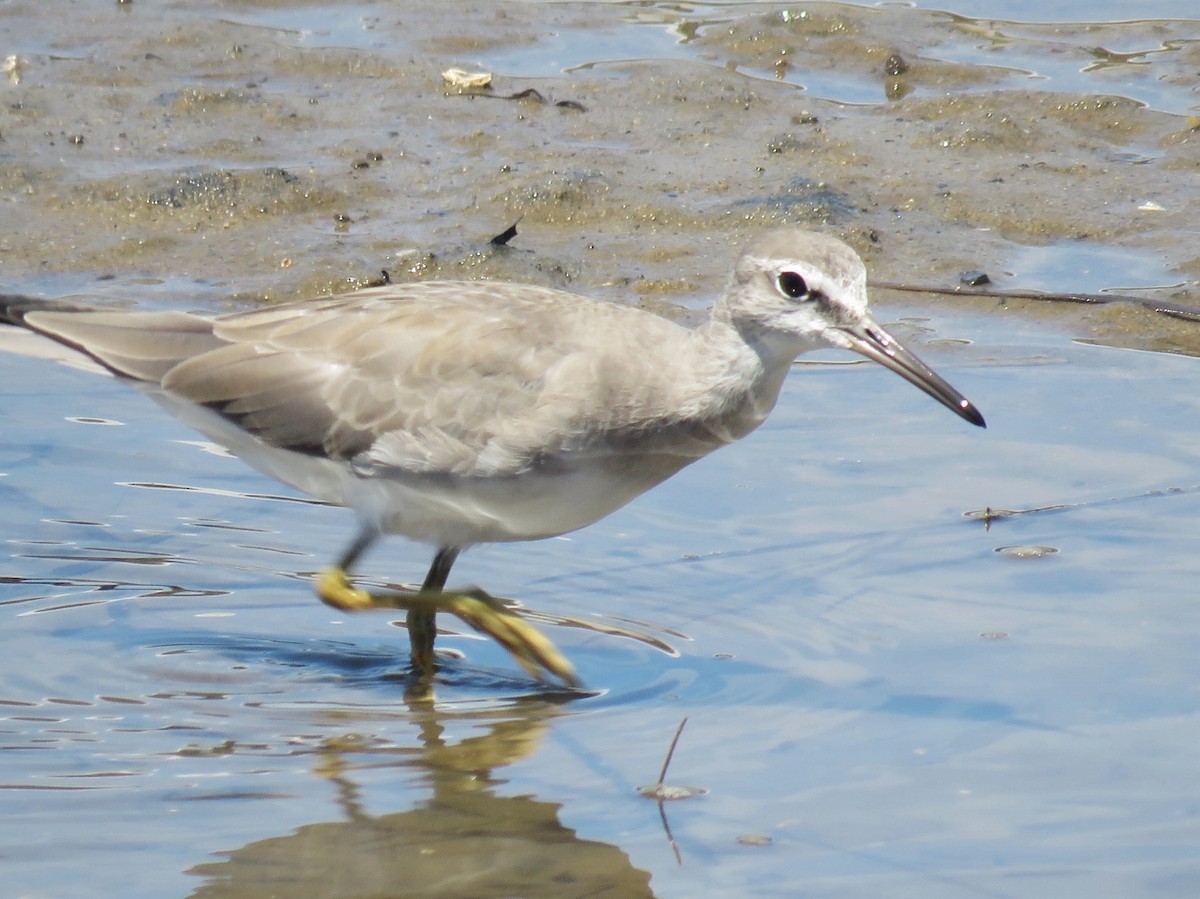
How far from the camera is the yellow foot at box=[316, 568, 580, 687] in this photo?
6.18m

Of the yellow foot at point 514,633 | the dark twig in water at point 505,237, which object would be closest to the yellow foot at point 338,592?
the yellow foot at point 514,633

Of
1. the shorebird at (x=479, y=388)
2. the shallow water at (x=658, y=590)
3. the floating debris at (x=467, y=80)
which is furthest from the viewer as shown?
the floating debris at (x=467, y=80)

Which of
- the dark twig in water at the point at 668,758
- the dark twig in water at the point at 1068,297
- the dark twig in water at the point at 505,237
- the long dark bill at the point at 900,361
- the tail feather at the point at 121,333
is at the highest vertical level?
the long dark bill at the point at 900,361

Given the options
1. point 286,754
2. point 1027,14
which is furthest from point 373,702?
point 1027,14

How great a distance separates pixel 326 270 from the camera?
9203mm

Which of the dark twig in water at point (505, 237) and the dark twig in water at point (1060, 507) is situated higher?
the dark twig in water at point (505, 237)

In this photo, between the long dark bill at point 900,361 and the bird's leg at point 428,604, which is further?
the bird's leg at point 428,604

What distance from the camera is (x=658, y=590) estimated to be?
664cm

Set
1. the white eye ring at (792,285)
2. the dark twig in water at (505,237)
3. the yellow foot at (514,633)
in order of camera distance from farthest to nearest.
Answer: the dark twig in water at (505,237), the yellow foot at (514,633), the white eye ring at (792,285)

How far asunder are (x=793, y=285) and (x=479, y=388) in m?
1.09

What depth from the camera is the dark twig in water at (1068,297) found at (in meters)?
8.68

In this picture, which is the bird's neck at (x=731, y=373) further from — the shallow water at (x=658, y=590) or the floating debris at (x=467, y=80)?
the floating debris at (x=467, y=80)

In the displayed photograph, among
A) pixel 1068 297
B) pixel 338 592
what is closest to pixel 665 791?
pixel 338 592

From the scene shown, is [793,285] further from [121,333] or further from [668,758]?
[121,333]
